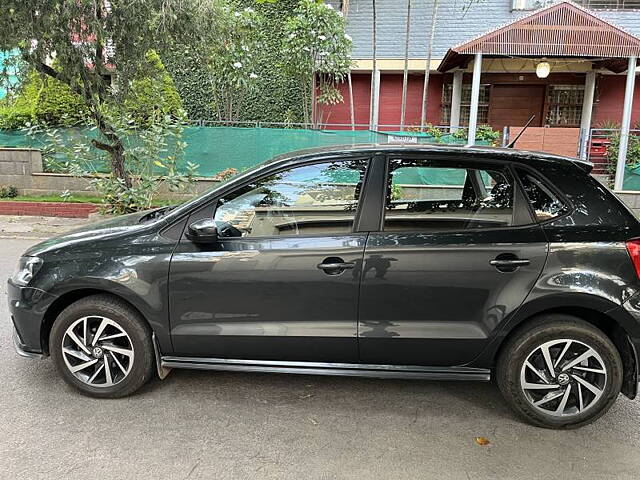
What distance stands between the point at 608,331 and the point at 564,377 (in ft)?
1.39

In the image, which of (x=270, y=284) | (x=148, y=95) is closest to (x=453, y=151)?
(x=270, y=284)

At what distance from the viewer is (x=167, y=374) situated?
3791 millimetres

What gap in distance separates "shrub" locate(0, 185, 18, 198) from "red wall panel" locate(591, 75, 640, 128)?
50.7 ft

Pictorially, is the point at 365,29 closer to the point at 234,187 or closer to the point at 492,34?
the point at 492,34

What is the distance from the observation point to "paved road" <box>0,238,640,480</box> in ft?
9.36

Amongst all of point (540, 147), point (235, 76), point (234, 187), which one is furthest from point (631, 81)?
point (234, 187)

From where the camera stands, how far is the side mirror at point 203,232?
3.30 m

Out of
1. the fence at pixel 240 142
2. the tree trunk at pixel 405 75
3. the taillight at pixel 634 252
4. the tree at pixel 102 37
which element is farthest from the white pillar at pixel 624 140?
the taillight at pixel 634 252

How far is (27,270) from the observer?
11.7ft

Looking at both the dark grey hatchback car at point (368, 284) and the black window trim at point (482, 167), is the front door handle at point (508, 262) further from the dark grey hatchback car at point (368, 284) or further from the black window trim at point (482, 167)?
the black window trim at point (482, 167)

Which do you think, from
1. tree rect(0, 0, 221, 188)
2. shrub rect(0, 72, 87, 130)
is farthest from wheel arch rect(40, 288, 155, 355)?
shrub rect(0, 72, 87, 130)

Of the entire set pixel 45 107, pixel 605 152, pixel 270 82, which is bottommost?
pixel 605 152

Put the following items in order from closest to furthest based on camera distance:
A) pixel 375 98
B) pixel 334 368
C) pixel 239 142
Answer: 1. pixel 334 368
2. pixel 239 142
3. pixel 375 98

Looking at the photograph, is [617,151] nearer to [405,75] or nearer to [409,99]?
[405,75]
